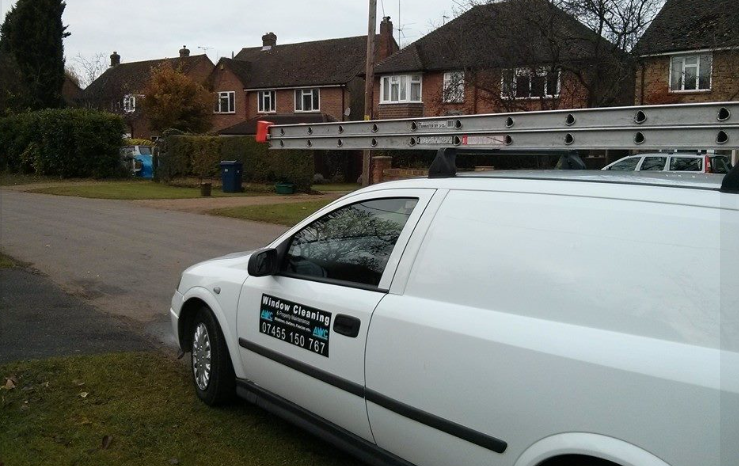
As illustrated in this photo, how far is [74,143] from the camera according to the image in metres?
32.8

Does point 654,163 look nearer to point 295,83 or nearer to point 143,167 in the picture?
point 143,167

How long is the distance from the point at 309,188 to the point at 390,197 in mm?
22642

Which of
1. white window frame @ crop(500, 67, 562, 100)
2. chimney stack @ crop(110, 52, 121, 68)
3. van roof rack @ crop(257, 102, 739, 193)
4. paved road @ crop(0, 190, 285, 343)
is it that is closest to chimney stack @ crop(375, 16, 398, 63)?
white window frame @ crop(500, 67, 562, 100)

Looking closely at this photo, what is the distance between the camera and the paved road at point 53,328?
648 cm

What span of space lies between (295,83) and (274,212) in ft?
93.9

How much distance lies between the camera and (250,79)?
48844 mm

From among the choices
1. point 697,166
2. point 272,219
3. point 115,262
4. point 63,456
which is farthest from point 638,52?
point 63,456

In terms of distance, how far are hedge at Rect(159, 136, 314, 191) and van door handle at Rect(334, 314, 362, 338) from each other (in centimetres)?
2173

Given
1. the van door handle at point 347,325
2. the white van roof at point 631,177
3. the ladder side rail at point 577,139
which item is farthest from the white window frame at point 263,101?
the white van roof at point 631,177

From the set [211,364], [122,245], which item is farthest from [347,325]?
[122,245]

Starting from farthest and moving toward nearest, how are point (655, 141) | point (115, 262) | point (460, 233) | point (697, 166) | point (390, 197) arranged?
point (697, 166)
point (115, 262)
point (390, 197)
point (460, 233)
point (655, 141)

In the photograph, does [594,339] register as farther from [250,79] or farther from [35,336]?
[250,79]

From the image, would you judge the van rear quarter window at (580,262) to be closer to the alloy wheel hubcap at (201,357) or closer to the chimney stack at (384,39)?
the alloy wheel hubcap at (201,357)

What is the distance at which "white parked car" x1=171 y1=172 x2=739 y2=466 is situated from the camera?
2.51 meters
